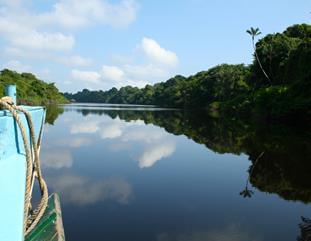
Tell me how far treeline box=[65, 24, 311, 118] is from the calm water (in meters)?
14.6

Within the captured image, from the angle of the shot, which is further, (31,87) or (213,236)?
(31,87)

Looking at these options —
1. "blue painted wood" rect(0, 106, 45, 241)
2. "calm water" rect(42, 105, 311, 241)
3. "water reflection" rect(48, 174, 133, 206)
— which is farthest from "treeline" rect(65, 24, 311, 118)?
"blue painted wood" rect(0, 106, 45, 241)

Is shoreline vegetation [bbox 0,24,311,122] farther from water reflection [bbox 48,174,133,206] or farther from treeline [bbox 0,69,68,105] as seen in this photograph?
water reflection [bbox 48,174,133,206]

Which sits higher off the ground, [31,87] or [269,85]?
[269,85]

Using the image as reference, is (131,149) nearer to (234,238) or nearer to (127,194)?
(127,194)

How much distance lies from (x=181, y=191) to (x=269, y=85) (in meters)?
42.4

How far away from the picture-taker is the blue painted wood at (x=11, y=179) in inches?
103

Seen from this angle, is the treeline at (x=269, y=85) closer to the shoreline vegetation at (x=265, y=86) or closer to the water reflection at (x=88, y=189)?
the shoreline vegetation at (x=265, y=86)

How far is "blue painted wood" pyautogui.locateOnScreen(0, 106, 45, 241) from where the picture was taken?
2605mm

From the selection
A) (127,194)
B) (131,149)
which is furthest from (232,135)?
(127,194)

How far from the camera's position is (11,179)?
2879 millimetres

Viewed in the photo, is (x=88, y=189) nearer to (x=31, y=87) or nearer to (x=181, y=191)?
(x=181, y=191)

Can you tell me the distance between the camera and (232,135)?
23.4m

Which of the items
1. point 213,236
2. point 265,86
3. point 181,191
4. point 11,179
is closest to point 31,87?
point 265,86
